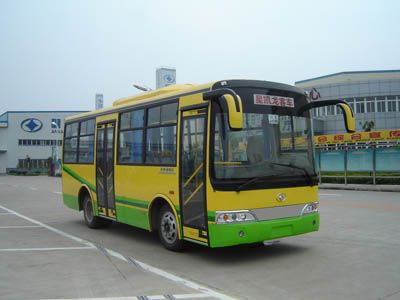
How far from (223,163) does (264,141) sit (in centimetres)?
82

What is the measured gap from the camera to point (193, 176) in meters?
7.70

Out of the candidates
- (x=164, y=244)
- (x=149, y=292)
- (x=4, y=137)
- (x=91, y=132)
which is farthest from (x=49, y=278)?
(x=4, y=137)

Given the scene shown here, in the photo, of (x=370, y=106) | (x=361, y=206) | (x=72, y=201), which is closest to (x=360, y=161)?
(x=361, y=206)

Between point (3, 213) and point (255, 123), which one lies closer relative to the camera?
point (255, 123)

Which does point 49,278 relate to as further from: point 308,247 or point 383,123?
point 383,123

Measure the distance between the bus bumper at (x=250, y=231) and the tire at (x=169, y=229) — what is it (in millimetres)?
1186

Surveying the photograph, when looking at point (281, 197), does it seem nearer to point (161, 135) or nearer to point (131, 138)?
point (161, 135)

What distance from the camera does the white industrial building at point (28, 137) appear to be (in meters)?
77.0

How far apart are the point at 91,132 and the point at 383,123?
5599 centimetres

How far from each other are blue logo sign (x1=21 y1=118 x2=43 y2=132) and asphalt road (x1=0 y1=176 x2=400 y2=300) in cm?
7032

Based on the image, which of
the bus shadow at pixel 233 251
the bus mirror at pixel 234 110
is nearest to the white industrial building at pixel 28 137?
the bus shadow at pixel 233 251

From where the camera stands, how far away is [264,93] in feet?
25.5

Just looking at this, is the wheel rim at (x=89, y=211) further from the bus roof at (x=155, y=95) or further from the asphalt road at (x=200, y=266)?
the bus roof at (x=155, y=95)

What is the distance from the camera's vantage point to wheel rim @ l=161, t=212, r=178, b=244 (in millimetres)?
8391
